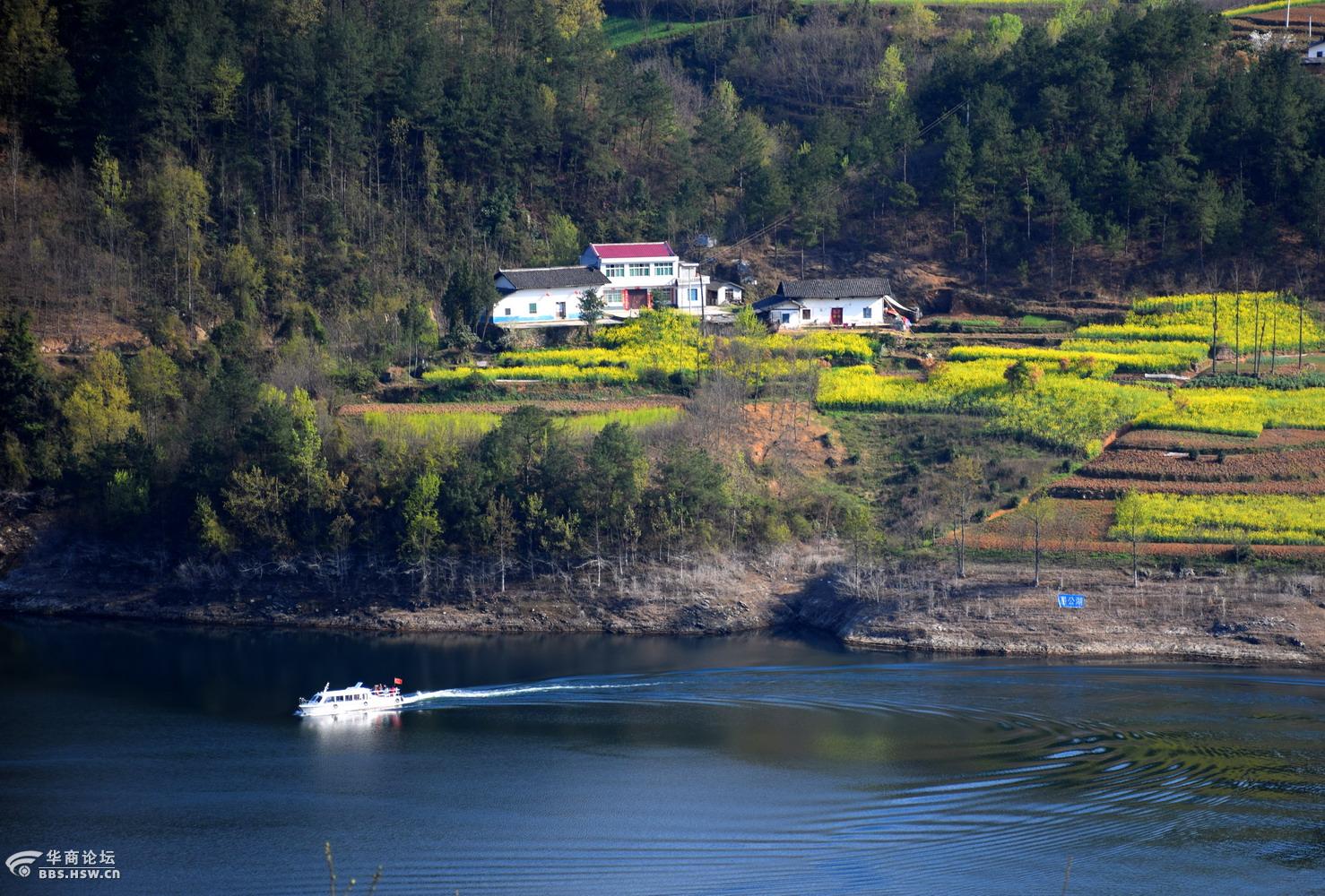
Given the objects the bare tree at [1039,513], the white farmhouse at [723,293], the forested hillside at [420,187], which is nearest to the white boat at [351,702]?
the forested hillside at [420,187]

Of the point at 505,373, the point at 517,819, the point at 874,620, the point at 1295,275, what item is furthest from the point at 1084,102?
the point at 517,819

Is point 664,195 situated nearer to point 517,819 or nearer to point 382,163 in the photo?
point 382,163

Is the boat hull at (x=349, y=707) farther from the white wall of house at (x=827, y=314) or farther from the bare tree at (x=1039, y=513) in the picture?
the white wall of house at (x=827, y=314)

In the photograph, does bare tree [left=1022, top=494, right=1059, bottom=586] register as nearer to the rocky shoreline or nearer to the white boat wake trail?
the rocky shoreline

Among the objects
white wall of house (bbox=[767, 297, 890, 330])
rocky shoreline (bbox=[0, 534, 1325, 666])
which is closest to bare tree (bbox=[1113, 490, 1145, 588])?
rocky shoreline (bbox=[0, 534, 1325, 666])

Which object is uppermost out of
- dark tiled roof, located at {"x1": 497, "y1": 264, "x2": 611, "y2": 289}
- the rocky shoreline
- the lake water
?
dark tiled roof, located at {"x1": 497, "y1": 264, "x2": 611, "y2": 289}

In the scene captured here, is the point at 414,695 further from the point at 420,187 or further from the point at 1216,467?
the point at 420,187
